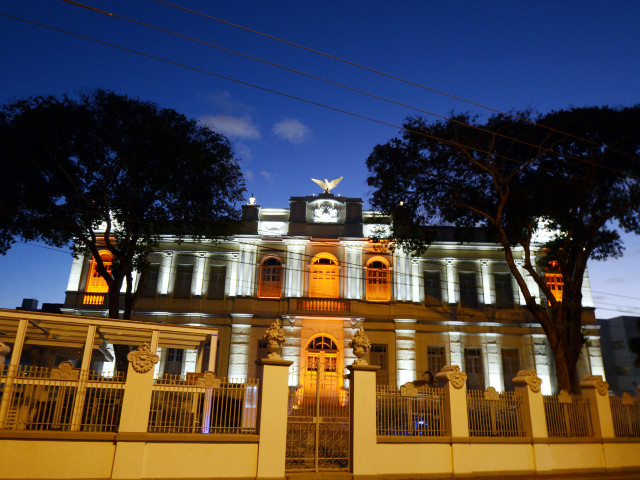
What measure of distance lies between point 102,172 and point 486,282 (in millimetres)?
16971

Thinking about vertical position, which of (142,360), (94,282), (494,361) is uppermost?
(94,282)

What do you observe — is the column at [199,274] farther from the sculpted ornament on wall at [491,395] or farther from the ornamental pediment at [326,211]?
the sculpted ornament on wall at [491,395]

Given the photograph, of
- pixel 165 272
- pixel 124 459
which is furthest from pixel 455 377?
pixel 165 272

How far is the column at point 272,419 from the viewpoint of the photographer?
26.5 feet

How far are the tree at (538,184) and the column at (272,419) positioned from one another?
8010mm

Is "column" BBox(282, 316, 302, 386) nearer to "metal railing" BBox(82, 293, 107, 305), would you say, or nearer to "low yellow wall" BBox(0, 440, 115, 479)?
"metal railing" BBox(82, 293, 107, 305)

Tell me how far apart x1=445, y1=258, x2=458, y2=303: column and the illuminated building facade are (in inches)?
1.8

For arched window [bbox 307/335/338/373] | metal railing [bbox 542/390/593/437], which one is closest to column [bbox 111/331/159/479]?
metal railing [bbox 542/390/593/437]

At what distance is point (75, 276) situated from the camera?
2233cm

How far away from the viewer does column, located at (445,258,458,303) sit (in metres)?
22.8

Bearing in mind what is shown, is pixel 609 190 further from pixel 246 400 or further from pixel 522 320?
pixel 246 400

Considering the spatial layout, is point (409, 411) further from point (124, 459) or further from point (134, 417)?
point (124, 459)

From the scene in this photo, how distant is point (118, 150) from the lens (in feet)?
49.1

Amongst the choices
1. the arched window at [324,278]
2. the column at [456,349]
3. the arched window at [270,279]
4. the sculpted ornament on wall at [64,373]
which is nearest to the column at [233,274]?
the arched window at [270,279]
